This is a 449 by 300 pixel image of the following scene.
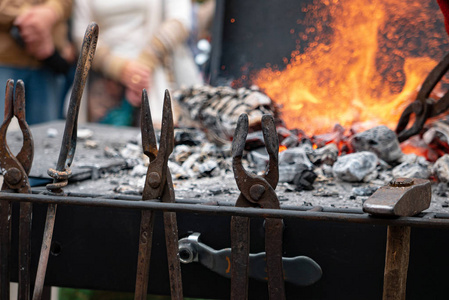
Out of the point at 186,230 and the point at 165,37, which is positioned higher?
the point at 165,37

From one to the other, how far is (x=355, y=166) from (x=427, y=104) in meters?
0.42

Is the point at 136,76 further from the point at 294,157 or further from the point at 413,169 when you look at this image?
the point at 413,169

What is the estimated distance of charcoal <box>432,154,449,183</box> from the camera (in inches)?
59.3

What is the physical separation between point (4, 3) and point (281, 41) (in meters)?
1.70

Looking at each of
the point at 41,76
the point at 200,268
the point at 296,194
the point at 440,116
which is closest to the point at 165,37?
the point at 41,76

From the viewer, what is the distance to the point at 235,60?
2.66 m

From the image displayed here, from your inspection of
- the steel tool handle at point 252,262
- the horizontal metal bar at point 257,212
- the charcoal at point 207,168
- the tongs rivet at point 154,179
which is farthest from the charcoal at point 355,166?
the tongs rivet at point 154,179

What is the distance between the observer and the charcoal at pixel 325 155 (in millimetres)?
1736

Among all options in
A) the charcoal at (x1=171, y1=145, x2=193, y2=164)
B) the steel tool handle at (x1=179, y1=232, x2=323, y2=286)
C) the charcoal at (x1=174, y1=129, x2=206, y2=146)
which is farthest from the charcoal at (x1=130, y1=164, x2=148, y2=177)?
the steel tool handle at (x1=179, y1=232, x2=323, y2=286)

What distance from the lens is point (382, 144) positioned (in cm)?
174

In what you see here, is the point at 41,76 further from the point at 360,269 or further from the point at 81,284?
the point at 360,269

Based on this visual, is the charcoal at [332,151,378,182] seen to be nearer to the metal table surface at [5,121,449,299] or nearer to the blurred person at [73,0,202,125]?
the metal table surface at [5,121,449,299]

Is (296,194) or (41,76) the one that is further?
(41,76)

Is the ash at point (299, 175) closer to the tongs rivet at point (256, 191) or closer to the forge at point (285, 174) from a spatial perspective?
the forge at point (285, 174)
